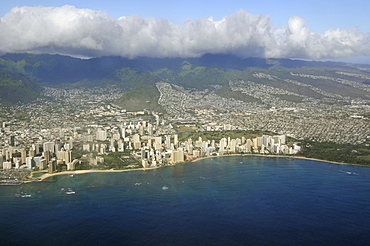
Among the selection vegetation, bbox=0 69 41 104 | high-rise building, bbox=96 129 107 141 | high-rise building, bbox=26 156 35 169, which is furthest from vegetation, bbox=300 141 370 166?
vegetation, bbox=0 69 41 104

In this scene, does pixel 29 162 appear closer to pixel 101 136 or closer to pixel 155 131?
pixel 101 136

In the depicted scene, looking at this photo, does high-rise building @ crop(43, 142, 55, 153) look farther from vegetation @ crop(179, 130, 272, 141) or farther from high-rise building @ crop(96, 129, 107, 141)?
vegetation @ crop(179, 130, 272, 141)

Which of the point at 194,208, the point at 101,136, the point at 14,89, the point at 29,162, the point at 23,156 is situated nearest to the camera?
the point at 194,208

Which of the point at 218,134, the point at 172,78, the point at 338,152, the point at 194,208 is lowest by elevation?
the point at 194,208

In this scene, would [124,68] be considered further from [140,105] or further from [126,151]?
[126,151]

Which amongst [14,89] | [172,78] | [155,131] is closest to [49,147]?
[155,131]

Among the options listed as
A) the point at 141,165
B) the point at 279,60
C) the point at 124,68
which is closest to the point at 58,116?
the point at 141,165
